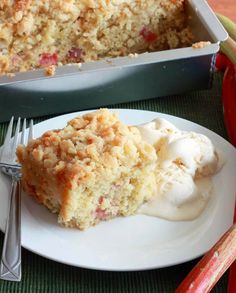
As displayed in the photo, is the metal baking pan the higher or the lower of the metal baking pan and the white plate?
the higher

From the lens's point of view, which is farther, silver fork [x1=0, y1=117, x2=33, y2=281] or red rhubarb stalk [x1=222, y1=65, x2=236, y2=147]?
red rhubarb stalk [x1=222, y1=65, x2=236, y2=147]

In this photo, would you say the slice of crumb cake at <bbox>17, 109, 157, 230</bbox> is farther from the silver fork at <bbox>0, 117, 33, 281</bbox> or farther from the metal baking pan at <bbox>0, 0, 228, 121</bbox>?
the metal baking pan at <bbox>0, 0, 228, 121</bbox>

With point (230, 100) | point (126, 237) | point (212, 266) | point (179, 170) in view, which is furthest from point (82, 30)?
point (212, 266)

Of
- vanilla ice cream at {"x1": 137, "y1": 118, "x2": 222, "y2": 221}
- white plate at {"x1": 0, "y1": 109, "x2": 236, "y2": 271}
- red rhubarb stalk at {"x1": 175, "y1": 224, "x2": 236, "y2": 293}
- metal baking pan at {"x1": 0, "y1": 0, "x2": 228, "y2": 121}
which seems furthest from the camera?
metal baking pan at {"x1": 0, "y1": 0, "x2": 228, "y2": 121}

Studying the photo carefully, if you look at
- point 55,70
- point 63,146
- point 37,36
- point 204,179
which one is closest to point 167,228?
point 204,179

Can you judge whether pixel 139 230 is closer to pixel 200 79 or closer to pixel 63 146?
pixel 63 146

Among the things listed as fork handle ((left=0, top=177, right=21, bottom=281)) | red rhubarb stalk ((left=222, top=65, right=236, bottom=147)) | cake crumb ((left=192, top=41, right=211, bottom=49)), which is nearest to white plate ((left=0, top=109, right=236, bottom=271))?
fork handle ((left=0, top=177, right=21, bottom=281))

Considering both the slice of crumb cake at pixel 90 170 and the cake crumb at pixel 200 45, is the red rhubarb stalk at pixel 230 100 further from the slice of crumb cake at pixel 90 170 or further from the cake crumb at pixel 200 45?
the slice of crumb cake at pixel 90 170
